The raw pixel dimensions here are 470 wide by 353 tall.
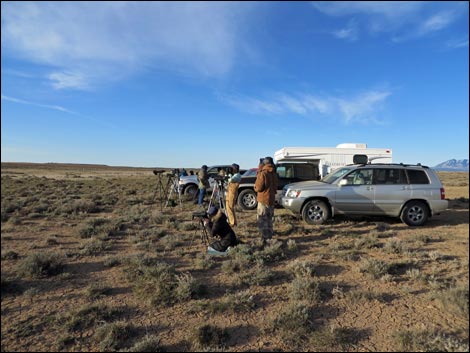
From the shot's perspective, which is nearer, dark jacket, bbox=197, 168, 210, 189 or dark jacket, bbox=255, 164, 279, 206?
dark jacket, bbox=255, 164, 279, 206

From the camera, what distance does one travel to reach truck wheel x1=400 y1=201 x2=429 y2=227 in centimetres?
827

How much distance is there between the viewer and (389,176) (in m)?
8.34

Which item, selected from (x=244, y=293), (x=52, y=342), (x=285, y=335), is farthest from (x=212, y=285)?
(x=52, y=342)

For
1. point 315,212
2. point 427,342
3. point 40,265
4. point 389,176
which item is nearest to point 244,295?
point 427,342

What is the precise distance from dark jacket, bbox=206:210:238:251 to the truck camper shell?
6.63 m

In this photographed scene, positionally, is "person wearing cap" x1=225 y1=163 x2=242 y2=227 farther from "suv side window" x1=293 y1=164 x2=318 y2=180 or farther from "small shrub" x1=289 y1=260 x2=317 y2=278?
"suv side window" x1=293 y1=164 x2=318 y2=180

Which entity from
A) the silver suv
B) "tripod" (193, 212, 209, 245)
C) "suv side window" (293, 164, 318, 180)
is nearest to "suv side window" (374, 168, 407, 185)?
the silver suv

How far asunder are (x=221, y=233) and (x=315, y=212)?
11.4 feet

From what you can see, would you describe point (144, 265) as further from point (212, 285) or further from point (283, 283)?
point (283, 283)

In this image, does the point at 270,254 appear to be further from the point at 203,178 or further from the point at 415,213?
the point at 203,178

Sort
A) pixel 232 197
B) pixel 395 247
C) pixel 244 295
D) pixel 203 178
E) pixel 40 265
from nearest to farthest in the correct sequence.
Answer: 1. pixel 244 295
2. pixel 40 265
3. pixel 395 247
4. pixel 232 197
5. pixel 203 178

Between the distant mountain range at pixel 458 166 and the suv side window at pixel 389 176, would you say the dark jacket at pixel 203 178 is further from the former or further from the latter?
the distant mountain range at pixel 458 166

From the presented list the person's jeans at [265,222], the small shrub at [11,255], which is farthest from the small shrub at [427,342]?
the small shrub at [11,255]

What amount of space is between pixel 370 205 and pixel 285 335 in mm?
6029
